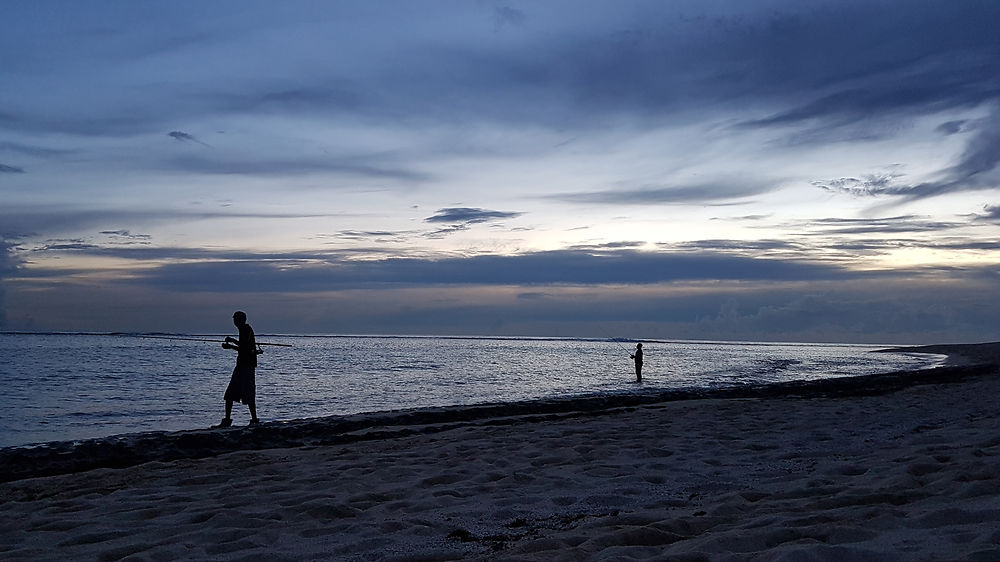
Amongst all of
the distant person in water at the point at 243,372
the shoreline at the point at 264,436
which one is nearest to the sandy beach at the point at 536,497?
the shoreline at the point at 264,436

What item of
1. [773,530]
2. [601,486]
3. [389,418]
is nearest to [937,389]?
[389,418]

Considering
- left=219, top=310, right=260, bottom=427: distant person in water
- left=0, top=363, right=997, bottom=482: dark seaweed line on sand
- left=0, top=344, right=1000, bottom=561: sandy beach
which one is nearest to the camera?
left=0, top=344, right=1000, bottom=561: sandy beach

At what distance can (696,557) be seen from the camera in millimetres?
3682

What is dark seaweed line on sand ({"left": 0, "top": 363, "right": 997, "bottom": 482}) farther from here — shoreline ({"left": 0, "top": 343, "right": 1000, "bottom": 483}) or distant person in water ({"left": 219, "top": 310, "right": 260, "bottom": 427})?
distant person in water ({"left": 219, "top": 310, "right": 260, "bottom": 427})

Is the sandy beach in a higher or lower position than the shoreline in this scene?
higher

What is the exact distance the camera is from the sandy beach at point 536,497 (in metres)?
4.10

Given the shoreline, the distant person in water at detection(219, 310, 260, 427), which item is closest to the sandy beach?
the shoreline

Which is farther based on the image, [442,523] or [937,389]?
[937,389]

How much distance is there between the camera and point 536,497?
231 inches

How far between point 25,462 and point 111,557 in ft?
19.1

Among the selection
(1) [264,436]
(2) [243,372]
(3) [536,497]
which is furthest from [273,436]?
(3) [536,497]

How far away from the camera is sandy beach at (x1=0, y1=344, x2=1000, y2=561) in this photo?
13.5ft

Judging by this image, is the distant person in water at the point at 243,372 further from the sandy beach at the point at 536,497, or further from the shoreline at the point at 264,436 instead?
the sandy beach at the point at 536,497

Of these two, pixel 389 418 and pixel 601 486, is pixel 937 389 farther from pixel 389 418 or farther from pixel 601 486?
pixel 601 486
